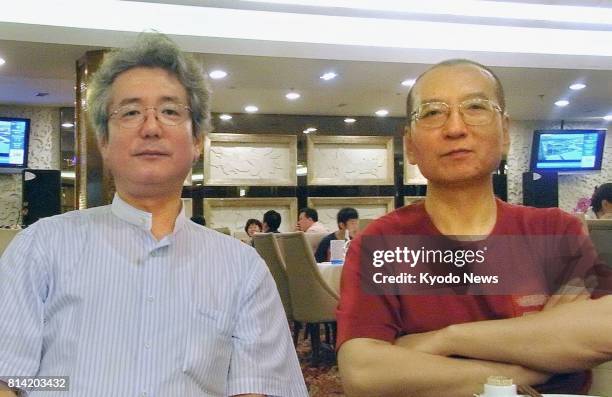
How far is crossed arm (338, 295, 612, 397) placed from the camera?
92cm

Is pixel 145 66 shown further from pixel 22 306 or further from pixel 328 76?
pixel 328 76

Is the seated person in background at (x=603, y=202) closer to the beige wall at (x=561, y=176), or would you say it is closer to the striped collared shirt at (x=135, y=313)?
the striped collared shirt at (x=135, y=313)

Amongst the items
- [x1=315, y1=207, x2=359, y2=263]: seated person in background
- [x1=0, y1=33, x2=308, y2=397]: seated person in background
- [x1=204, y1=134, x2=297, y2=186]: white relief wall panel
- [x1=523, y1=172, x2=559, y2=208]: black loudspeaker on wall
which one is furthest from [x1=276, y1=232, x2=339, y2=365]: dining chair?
[x1=523, y1=172, x2=559, y2=208]: black loudspeaker on wall

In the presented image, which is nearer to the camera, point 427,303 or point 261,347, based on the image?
point 427,303

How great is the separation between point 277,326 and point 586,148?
8943 mm

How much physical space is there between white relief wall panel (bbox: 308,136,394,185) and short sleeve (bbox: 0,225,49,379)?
764 centimetres

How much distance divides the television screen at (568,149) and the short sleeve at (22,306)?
28.8 ft

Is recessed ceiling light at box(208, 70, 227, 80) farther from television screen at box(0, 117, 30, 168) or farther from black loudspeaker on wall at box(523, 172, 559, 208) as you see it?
black loudspeaker on wall at box(523, 172, 559, 208)

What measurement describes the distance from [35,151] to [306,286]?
17.7 ft

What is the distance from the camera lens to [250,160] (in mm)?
8578

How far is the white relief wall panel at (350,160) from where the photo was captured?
8789 mm

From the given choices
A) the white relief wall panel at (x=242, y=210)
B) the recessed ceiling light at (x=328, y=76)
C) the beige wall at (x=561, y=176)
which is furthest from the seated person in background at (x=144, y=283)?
the beige wall at (x=561, y=176)

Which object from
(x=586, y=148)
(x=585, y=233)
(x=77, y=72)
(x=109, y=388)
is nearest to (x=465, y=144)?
(x=585, y=233)

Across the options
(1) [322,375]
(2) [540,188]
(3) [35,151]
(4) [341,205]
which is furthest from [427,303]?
(2) [540,188]
